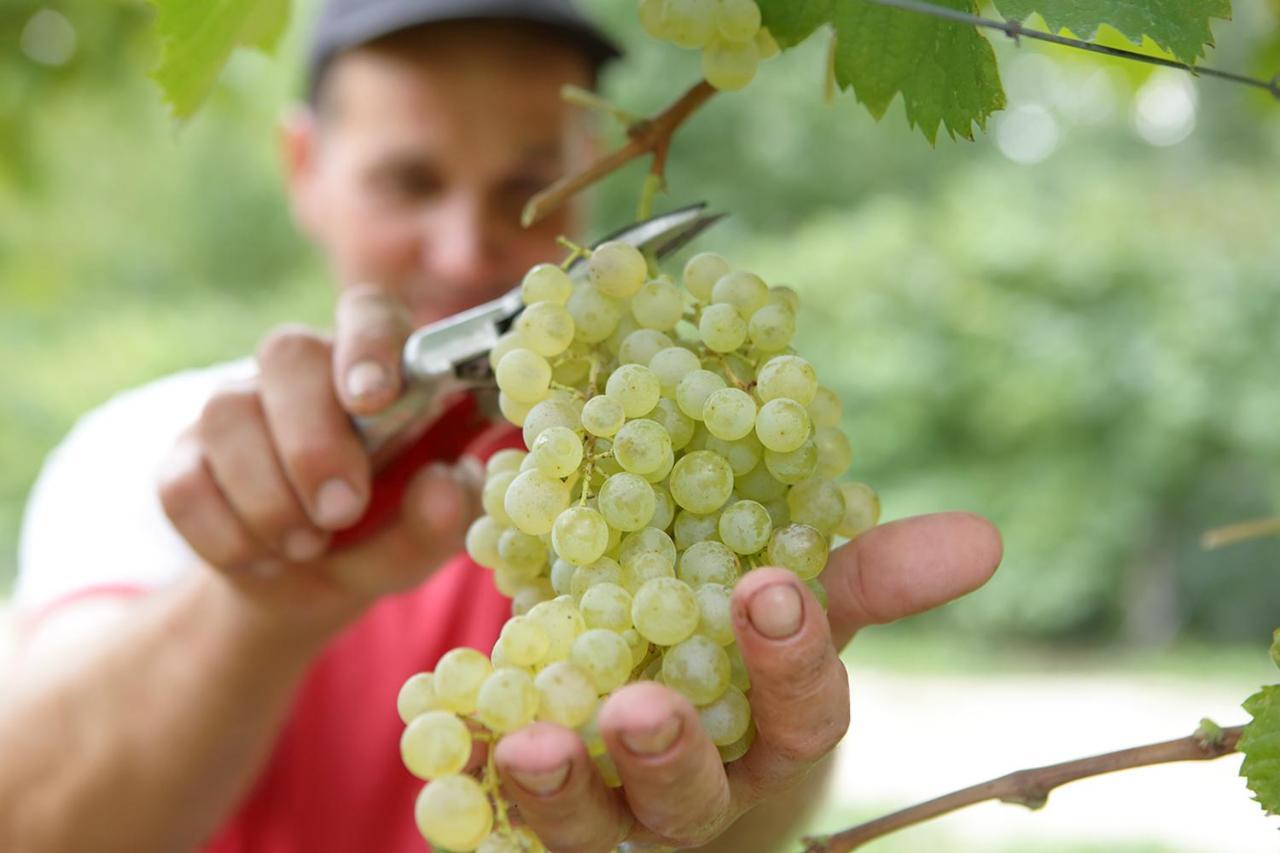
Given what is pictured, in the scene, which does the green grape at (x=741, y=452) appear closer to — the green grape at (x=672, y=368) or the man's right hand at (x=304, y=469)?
the green grape at (x=672, y=368)

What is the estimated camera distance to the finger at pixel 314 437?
2.23 feet

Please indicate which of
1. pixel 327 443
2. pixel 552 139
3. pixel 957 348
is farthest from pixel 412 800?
pixel 957 348

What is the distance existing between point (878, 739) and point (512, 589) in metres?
4.24

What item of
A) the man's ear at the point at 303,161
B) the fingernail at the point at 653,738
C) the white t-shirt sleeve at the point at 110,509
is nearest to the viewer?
the fingernail at the point at 653,738

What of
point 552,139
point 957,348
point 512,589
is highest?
point 957,348

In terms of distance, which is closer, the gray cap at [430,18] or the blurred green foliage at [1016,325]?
the gray cap at [430,18]

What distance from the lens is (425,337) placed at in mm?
637

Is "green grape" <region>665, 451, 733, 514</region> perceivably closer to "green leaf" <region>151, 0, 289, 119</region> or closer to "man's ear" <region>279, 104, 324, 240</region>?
"green leaf" <region>151, 0, 289, 119</region>

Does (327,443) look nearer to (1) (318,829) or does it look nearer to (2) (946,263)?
(1) (318,829)

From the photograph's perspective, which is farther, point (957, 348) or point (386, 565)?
point (957, 348)

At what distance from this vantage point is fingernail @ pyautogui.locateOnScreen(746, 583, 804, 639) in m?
0.34

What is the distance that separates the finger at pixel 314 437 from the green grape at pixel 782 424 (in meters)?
0.35

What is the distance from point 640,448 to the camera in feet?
1.34

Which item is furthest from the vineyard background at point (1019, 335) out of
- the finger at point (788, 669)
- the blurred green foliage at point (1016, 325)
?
the finger at point (788, 669)
